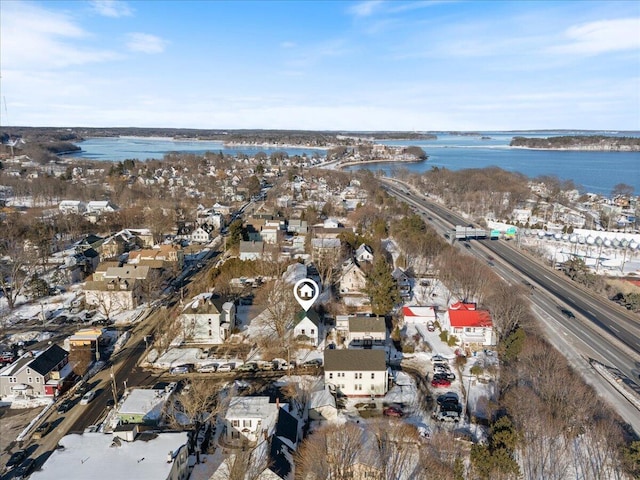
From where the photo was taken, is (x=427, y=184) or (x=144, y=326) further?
(x=427, y=184)

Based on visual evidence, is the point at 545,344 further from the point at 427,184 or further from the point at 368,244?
the point at 427,184

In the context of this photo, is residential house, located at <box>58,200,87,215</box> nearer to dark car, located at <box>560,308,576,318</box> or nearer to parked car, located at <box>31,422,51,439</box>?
parked car, located at <box>31,422,51,439</box>

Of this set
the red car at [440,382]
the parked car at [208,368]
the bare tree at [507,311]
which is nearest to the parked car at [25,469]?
the parked car at [208,368]

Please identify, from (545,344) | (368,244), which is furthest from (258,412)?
(368,244)

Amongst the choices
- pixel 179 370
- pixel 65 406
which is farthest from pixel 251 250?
pixel 65 406

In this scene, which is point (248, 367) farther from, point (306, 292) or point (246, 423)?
point (306, 292)
